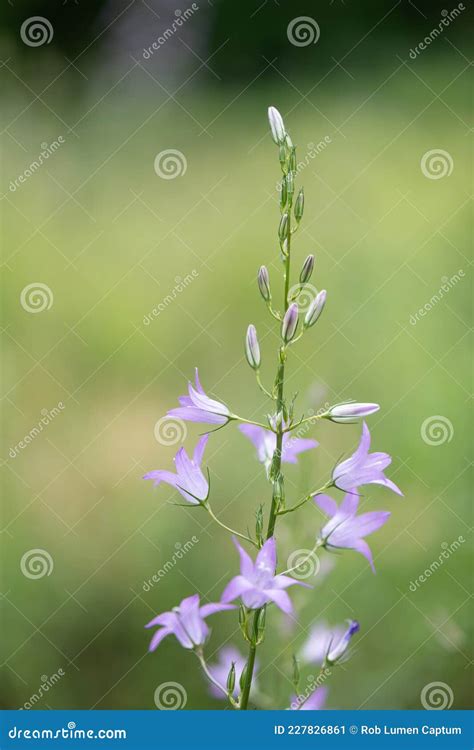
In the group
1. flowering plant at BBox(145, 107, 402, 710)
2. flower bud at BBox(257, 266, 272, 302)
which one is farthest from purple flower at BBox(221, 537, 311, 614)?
flower bud at BBox(257, 266, 272, 302)

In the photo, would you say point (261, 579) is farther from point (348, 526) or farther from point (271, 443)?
point (271, 443)

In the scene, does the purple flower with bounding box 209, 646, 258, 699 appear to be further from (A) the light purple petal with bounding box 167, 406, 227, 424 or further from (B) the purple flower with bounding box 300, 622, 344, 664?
(A) the light purple petal with bounding box 167, 406, 227, 424

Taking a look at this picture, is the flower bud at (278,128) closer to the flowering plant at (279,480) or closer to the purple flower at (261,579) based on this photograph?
the flowering plant at (279,480)

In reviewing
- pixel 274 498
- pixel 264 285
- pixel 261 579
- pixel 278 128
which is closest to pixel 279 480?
pixel 274 498

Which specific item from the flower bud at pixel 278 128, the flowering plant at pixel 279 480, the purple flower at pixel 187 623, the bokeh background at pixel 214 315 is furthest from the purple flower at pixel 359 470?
the bokeh background at pixel 214 315

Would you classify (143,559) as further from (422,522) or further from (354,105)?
(354,105)
